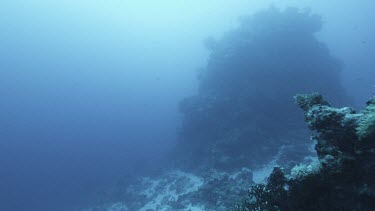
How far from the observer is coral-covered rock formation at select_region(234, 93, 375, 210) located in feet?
16.6

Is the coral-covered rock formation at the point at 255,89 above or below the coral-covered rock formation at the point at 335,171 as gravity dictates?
above

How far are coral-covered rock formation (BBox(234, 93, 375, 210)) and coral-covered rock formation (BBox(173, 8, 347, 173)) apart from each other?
18.0 meters

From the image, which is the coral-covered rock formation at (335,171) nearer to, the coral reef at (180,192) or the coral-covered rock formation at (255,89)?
the coral reef at (180,192)

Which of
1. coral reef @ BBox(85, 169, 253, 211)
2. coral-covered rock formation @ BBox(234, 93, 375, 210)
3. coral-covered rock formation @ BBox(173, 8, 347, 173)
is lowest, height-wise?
coral-covered rock formation @ BBox(234, 93, 375, 210)

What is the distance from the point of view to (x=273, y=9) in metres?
34.9

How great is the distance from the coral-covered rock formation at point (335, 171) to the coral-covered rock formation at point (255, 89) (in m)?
18.0

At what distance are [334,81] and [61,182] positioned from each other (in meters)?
45.3

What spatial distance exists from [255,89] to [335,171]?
2337cm

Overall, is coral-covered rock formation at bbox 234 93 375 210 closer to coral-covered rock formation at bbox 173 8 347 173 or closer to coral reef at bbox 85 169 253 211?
coral reef at bbox 85 169 253 211

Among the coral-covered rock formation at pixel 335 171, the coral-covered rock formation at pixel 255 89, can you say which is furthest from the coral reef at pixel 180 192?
the coral-covered rock formation at pixel 335 171

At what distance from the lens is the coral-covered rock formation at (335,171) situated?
5.06 meters

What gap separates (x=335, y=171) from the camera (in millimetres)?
5398

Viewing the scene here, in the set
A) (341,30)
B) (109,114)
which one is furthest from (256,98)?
(341,30)

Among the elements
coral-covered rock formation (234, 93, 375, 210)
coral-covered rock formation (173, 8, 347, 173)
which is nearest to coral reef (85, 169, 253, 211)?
coral-covered rock formation (173, 8, 347, 173)
